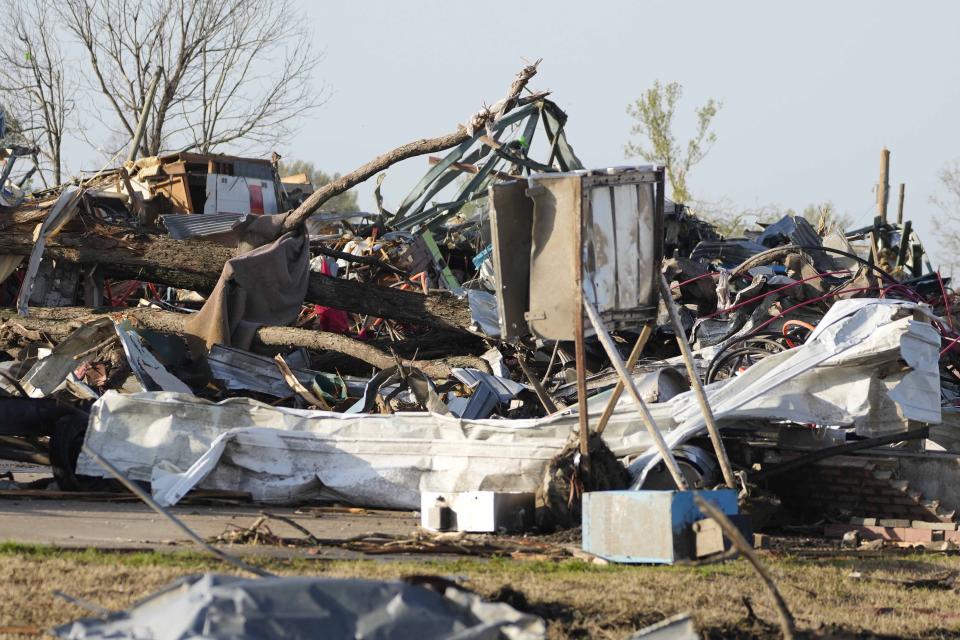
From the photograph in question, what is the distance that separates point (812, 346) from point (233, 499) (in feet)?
14.4

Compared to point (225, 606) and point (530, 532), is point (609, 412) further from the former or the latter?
point (225, 606)

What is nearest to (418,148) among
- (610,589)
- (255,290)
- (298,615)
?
(255,290)

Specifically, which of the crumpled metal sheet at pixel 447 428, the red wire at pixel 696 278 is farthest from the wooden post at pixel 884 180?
the crumpled metal sheet at pixel 447 428

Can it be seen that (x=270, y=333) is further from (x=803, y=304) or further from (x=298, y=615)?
(x=298, y=615)

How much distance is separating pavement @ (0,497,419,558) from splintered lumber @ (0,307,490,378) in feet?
10.2

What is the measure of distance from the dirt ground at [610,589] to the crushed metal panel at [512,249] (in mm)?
1921

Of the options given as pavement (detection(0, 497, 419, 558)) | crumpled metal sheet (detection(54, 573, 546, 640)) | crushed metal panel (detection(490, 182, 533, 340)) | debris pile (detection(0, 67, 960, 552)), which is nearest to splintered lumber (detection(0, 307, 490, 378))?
debris pile (detection(0, 67, 960, 552))

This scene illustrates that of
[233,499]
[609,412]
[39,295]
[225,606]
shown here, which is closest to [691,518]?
[609,412]

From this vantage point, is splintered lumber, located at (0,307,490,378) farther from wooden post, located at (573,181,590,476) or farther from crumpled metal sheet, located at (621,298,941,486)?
wooden post, located at (573,181,590,476)

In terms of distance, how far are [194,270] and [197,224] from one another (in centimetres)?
121

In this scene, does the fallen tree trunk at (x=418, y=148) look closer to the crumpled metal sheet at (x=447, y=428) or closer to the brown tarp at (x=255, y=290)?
the brown tarp at (x=255, y=290)

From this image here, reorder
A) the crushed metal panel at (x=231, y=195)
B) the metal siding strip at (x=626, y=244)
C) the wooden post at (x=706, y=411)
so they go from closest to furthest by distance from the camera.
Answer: the wooden post at (x=706, y=411) → the metal siding strip at (x=626, y=244) → the crushed metal panel at (x=231, y=195)

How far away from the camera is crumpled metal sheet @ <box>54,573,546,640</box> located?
3.26 metres

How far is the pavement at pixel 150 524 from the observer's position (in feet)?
20.3
